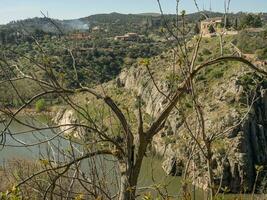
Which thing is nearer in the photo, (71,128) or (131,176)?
(131,176)

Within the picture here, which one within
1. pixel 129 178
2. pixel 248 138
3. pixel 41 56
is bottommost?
pixel 248 138

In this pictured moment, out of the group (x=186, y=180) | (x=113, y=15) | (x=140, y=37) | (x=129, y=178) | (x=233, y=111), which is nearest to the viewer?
(x=186, y=180)

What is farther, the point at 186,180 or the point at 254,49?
the point at 254,49

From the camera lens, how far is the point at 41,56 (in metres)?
2.47

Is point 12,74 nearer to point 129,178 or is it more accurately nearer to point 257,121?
point 129,178

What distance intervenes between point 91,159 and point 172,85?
1.93 ft

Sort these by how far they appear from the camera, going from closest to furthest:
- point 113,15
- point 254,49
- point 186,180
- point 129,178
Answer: point 186,180
point 129,178
point 254,49
point 113,15

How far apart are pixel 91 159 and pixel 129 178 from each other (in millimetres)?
285

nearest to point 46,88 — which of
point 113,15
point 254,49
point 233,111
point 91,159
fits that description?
point 91,159

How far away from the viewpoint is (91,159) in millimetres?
2609

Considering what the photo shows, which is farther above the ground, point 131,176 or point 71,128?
point 71,128

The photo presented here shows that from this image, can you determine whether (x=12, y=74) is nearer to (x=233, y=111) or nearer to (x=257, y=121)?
(x=233, y=111)

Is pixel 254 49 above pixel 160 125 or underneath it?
underneath

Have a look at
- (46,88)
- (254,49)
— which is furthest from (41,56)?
(254,49)
